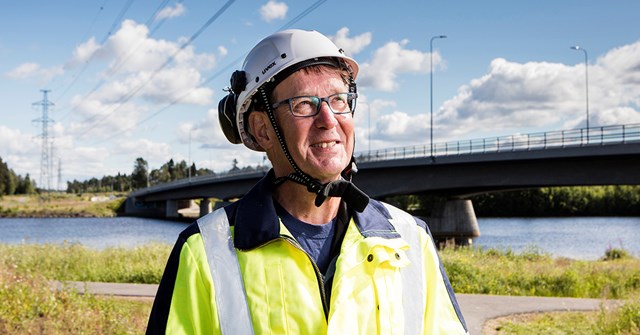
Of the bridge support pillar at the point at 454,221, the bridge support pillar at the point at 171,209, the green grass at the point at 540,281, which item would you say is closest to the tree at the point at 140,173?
the bridge support pillar at the point at 171,209

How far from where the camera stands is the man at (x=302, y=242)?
213 cm

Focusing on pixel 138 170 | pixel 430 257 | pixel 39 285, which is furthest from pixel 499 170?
pixel 138 170

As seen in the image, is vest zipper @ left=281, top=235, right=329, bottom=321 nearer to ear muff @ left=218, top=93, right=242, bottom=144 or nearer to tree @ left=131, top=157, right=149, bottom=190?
ear muff @ left=218, top=93, right=242, bottom=144

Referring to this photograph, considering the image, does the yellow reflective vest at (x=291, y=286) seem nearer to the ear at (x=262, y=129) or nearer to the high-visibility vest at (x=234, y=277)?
the high-visibility vest at (x=234, y=277)

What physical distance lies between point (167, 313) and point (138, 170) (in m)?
179

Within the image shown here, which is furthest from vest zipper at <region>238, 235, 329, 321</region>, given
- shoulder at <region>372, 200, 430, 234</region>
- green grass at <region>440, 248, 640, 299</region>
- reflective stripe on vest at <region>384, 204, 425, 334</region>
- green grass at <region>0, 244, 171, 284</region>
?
green grass at <region>0, 244, 171, 284</region>

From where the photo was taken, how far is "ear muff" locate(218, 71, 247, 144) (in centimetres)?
250

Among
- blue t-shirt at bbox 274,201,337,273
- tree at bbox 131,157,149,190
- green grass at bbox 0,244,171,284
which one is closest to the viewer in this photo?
blue t-shirt at bbox 274,201,337,273

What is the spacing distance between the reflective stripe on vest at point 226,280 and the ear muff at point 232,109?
1.73 ft

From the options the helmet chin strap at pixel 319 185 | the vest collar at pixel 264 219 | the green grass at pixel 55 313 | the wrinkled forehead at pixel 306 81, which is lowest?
the green grass at pixel 55 313

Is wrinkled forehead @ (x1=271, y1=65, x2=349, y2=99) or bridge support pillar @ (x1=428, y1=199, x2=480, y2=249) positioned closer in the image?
wrinkled forehead @ (x1=271, y1=65, x2=349, y2=99)

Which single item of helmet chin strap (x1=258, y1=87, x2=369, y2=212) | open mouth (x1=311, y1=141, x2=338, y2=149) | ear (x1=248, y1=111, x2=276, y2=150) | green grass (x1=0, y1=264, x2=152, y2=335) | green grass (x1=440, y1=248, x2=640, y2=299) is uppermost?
ear (x1=248, y1=111, x2=276, y2=150)

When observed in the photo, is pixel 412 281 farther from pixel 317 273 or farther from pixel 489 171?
pixel 489 171

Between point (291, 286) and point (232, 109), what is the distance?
837 millimetres
